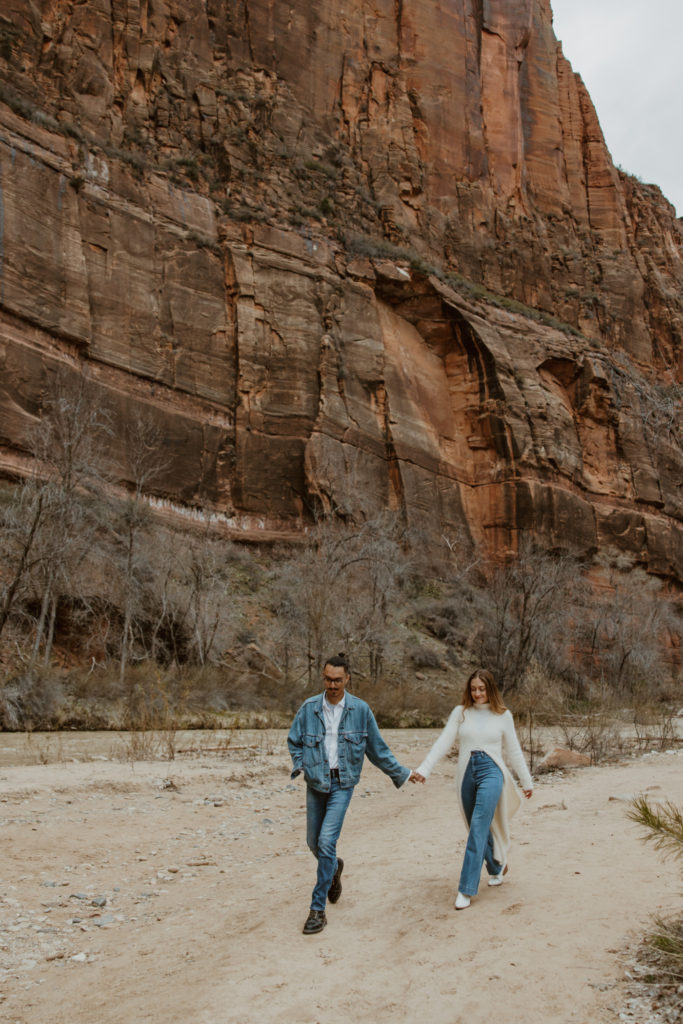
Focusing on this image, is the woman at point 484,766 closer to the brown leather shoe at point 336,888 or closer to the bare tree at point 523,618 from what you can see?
the brown leather shoe at point 336,888

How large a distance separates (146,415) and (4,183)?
828 cm

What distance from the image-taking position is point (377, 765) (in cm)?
504

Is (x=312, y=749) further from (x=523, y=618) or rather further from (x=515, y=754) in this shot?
(x=523, y=618)

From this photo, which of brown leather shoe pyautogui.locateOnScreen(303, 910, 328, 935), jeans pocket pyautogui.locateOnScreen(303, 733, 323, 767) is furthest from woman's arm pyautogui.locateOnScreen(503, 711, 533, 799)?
brown leather shoe pyautogui.locateOnScreen(303, 910, 328, 935)

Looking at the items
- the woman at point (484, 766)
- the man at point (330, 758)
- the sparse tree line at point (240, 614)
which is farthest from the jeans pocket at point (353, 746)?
the sparse tree line at point (240, 614)

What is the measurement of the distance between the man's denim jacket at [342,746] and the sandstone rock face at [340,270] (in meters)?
21.6

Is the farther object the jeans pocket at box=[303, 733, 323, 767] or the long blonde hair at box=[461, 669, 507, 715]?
the long blonde hair at box=[461, 669, 507, 715]

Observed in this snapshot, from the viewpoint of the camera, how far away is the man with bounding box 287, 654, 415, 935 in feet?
15.9

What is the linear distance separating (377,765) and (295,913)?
108 cm

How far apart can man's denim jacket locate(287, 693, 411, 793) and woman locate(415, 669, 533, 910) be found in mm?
271

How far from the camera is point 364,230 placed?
4012cm

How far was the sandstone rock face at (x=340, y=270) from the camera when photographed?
97.8ft

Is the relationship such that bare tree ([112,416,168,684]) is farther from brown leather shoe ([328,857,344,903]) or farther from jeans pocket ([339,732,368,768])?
jeans pocket ([339,732,368,768])

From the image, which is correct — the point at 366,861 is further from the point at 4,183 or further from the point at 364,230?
the point at 364,230
